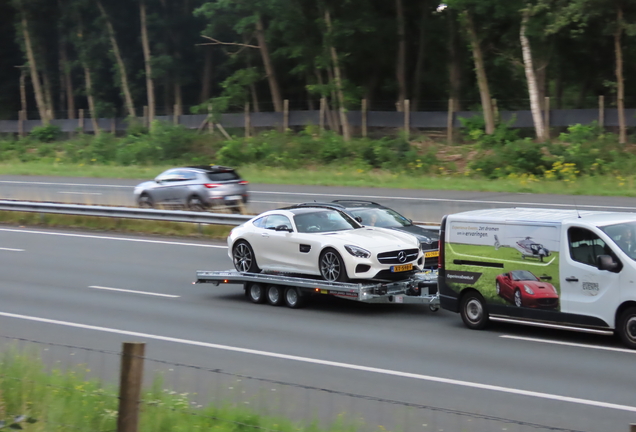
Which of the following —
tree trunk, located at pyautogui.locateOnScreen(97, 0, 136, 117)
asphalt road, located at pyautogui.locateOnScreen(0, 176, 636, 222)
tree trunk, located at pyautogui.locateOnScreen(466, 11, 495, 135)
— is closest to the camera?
asphalt road, located at pyautogui.locateOnScreen(0, 176, 636, 222)

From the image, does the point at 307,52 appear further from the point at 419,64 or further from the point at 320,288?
the point at 320,288

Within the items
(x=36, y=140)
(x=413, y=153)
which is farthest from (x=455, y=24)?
(x=36, y=140)

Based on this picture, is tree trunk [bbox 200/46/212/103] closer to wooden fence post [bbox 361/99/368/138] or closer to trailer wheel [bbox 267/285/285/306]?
wooden fence post [bbox 361/99/368/138]

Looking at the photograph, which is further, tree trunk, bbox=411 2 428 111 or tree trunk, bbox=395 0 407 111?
tree trunk, bbox=411 2 428 111

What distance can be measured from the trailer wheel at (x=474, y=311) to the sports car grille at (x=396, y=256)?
1.72m

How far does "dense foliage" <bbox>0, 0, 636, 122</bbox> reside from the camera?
138 ft

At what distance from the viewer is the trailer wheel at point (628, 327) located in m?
10.5

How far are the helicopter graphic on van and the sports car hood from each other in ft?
9.00

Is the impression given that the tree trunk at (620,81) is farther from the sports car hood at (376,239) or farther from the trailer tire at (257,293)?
the trailer tire at (257,293)

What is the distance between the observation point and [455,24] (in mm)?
46219

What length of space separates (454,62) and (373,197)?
19292 mm

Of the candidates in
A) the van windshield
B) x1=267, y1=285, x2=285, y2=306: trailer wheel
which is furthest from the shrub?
the van windshield

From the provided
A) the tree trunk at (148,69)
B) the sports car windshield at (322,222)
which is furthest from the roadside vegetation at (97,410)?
the tree trunk at (148,69)

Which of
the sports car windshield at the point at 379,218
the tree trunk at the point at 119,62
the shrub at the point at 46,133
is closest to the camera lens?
the sports car windshield at the point at 379,218
